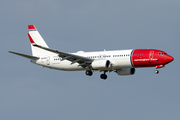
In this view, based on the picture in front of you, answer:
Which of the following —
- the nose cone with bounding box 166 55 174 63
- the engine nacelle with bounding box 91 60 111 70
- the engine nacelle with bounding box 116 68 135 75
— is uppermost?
the nose cone with bounding box 166 55 174 63

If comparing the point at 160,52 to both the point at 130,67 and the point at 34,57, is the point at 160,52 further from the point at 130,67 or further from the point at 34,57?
the point at 34,57

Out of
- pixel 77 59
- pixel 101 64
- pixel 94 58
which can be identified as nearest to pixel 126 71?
pixel 94 58

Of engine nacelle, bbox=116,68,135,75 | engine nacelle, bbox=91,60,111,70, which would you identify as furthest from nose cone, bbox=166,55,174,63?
engine nacelle, bbox=91,60,111,70

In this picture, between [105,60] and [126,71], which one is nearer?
[105,60]

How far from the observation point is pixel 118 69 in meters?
75.8

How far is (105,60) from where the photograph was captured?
70.2 meters

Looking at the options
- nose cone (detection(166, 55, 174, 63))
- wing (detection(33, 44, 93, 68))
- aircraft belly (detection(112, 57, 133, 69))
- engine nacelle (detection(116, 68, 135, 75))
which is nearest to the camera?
nose cone (detection(166, 55, 174, 63))

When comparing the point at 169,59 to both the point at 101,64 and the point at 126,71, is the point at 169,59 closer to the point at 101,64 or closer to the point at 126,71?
the point at 126,71

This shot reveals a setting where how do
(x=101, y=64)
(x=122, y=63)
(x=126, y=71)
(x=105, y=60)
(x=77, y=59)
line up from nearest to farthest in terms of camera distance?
(x=122, y=63) < (x=101, y=64) < (x=105, y=60) < (x=77, y=59) < (x=126, y=71)

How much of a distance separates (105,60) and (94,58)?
2921 millimetres

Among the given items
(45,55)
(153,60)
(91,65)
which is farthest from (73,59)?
(153,60)

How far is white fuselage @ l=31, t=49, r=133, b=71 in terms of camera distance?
6962 cm

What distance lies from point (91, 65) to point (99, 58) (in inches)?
77.5

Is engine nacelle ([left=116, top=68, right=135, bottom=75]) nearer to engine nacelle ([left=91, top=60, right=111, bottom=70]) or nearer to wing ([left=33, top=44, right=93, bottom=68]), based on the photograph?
engine nacelle ([left=91, top=60, right=111, bottom=70])
